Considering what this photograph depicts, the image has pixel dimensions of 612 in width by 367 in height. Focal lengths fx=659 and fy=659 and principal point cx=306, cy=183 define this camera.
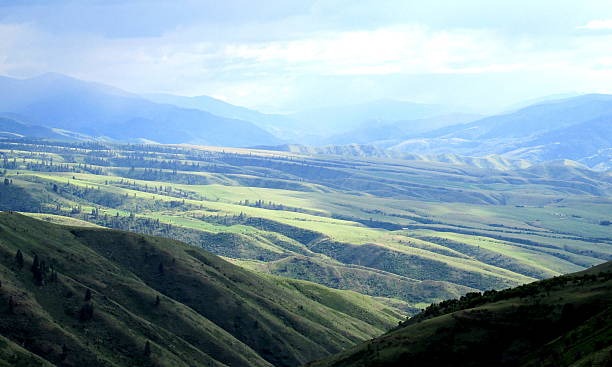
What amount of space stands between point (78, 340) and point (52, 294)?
942 inches

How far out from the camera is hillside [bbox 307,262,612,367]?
93500 millimetres

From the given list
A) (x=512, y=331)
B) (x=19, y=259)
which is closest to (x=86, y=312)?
(x=19, y=259)

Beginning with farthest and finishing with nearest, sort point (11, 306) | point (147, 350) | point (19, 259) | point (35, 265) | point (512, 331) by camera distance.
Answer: point (19, 259), point (35, 265), point (147, 350), point (11, 306), point (512, 331)

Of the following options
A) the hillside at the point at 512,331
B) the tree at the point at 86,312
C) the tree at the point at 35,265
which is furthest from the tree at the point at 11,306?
the hillside at the point at 512,331

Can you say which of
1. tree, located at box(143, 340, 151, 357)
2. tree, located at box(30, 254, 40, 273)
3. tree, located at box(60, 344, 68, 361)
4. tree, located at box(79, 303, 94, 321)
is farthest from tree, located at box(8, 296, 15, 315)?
tree, located at box(143, 340, 151, 357)

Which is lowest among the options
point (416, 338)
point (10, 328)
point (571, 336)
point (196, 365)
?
point (196, 365)

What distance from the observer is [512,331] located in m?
105

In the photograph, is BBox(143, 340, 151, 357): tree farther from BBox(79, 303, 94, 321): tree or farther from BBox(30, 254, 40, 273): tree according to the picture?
BBox(30, 254, 40, 273): tree

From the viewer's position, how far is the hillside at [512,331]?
93500 millimetres

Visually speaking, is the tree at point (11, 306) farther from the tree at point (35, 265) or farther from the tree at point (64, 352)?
the tree at point (35, 265)

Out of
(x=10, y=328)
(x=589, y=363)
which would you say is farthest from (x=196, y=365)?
(x=589, y=363)

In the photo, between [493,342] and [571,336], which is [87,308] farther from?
[571,336]

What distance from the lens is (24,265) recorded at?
192375 millimetres

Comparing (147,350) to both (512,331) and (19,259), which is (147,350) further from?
(512,331)
